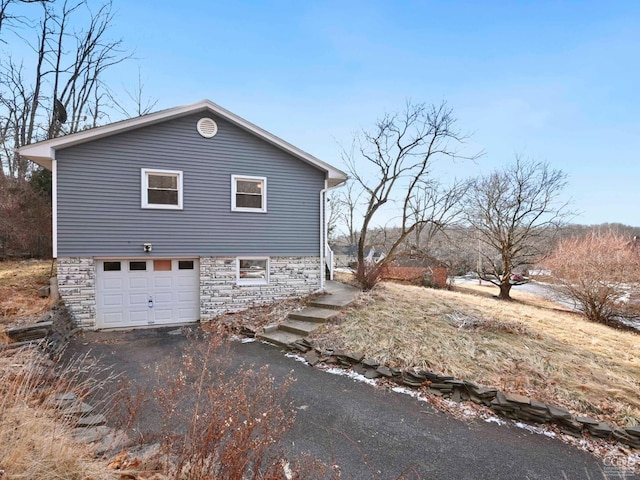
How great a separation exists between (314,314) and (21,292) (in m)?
7.89

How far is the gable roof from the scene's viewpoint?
24.1 feet

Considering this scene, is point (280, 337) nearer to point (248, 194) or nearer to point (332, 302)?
point (332, 302)

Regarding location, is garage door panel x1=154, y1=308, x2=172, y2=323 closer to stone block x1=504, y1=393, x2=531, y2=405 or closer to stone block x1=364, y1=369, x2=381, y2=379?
stone block x1=364, y1=369, x2=381, y2=379

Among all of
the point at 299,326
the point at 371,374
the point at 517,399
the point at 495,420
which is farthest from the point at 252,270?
the point at 517,399

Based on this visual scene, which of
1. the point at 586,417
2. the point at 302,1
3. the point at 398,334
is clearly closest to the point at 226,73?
the point at 302,1

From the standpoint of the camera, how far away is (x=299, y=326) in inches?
301

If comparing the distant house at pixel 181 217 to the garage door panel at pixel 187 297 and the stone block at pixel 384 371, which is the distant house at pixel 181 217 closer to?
the garage door panel at pixel 187 297

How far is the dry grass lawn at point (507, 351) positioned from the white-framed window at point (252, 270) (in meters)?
3.27

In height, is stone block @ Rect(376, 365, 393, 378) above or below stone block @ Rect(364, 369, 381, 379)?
above

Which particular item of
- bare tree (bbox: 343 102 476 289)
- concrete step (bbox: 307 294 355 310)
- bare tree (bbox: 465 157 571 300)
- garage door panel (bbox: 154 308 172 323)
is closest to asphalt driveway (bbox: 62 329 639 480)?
concrete step (bbox: 307 294 355 310)

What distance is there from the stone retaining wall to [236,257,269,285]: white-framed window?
130 mm

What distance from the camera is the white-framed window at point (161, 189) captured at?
27.4 feet

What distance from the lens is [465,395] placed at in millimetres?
4730

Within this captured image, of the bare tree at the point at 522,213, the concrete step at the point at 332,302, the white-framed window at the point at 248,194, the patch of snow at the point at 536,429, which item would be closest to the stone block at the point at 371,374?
the patch of snow at the point at 536,429
